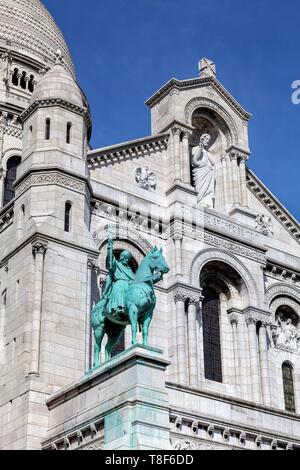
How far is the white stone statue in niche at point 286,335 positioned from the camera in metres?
42.9

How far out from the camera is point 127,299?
2930 centimetres

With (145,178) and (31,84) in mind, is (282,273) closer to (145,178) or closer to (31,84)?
(145,178)

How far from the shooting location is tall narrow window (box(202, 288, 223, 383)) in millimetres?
39500

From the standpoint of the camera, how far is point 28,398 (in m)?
31.5

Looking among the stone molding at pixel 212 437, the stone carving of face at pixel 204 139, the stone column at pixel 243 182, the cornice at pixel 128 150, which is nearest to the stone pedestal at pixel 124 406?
the stone molding at pixel 212 437

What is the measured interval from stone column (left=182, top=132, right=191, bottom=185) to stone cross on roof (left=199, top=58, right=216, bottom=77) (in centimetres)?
450

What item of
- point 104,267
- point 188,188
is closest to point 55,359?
point 104,267

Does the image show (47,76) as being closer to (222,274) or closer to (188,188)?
(188,188)

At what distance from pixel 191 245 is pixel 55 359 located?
10.0 m

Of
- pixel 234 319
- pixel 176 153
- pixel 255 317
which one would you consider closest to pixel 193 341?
pixel 234 319

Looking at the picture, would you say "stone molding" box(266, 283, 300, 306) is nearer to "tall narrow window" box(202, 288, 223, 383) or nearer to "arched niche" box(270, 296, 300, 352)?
"arched niche" box(270, 296, 300, 352)

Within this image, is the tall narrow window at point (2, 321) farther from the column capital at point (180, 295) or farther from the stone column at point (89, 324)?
the column capital at point (180, 295)

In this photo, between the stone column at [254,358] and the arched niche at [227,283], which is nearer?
the stone column at [254,358]

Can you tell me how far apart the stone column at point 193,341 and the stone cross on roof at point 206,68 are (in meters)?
13.2
